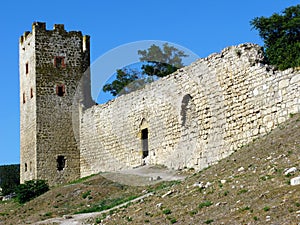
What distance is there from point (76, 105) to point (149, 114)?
7.41 meters

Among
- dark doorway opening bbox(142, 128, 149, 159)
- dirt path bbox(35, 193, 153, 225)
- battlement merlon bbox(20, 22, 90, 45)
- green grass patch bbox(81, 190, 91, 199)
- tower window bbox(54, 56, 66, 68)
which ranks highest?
battlement merlon bbox(20, 22, 90, 45)

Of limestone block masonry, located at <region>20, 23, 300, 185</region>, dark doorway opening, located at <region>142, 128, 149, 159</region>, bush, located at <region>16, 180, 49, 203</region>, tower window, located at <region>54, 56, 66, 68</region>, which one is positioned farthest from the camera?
tower window, located at <region>54, 56, 66, 68</region>

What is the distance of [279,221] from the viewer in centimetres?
858

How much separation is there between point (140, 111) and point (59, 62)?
7.45 m

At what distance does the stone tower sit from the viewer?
93.7 ft

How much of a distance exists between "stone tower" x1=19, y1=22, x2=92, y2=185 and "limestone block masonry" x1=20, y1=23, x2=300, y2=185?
0.15 feet

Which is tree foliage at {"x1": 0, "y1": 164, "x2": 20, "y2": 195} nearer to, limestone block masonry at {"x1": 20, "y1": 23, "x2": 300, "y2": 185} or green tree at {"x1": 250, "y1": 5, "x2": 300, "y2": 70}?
limestone block masonry at {"x1": 20, "y1": 23, "x2": 300, "y2": 185}

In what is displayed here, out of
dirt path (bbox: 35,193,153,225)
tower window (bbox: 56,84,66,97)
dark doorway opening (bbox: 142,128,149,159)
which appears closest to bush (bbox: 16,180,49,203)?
dark doorway opening (bbox: 142,128,149,159)

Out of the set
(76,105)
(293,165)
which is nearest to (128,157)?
(76,105)

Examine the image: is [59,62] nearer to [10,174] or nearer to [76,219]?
[10,174]

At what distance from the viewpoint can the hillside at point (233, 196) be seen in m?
9.44

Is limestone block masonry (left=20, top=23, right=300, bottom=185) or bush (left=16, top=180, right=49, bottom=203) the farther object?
bush (left=16, top=180, right=49, bottom=203)

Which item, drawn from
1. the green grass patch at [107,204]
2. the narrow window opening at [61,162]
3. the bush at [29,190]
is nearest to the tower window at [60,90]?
the narrow window opening at [61,162]

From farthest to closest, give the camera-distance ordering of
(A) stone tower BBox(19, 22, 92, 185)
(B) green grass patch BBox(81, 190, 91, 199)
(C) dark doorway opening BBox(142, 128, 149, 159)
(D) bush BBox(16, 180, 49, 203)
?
1. (A) stone tower BBox(19, 22, 92, 185)
2. (C) dark doorway opening BBox(142, 128, 149, 159)
3. (D) bush BBox(16, 180, 49, 203)
4. (B) green grass patch BBox(81, 190, 91, 199)
